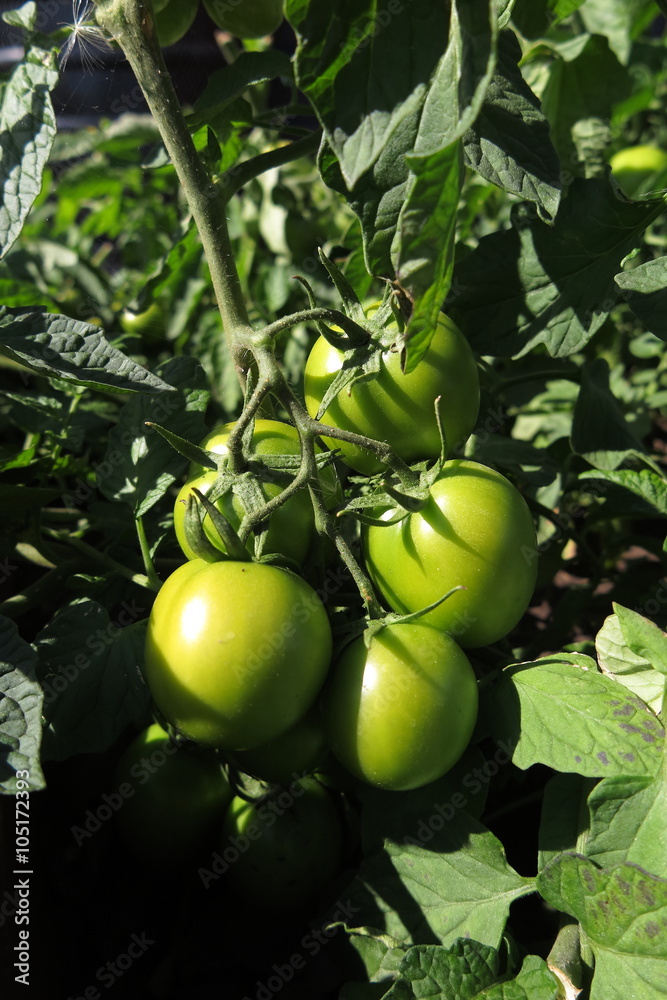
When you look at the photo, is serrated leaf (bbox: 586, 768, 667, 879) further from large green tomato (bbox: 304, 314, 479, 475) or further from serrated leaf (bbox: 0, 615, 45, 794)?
serrated leaf (bbox: 0, 615, 45, 794)

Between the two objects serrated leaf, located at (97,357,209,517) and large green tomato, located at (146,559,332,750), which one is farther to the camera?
serrated leaf, located at (97,357,209,517)

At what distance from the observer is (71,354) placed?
2.06ft

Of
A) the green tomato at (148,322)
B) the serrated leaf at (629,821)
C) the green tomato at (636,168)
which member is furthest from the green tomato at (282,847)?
the green tomato at (636,168)

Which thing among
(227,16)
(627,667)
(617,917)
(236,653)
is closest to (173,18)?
(227,16)

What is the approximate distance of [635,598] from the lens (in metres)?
0.89

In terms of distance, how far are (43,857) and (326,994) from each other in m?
0.30

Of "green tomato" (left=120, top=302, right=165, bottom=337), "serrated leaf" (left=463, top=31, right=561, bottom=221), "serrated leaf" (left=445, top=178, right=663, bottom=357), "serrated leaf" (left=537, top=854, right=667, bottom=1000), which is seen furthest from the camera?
"green tomato" (left=120, top=302, right=165, bottom=337)

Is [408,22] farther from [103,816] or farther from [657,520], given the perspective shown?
[657,520]

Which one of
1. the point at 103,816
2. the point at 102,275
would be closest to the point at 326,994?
the point at 103,816

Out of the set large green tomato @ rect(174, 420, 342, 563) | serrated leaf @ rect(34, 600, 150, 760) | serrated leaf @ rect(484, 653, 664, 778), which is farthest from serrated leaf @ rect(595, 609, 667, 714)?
serrated leaf @ rect(34, 600, 150, 760)

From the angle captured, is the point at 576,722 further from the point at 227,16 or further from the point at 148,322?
the point at 148,322

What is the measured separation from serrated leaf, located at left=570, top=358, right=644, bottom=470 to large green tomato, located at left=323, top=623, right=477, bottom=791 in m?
0.32

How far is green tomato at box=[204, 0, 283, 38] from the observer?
0.72 m

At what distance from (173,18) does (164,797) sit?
0.75 metres
